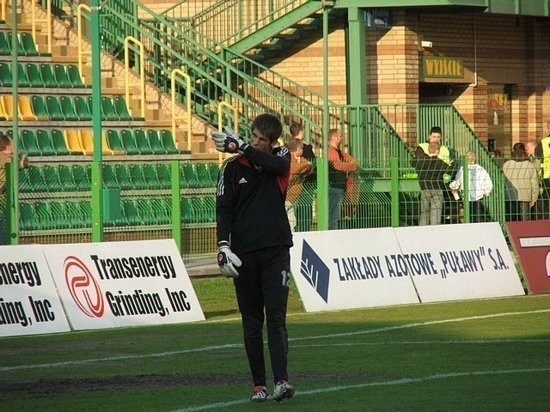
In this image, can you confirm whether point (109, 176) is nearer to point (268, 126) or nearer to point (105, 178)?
point (105, 178)

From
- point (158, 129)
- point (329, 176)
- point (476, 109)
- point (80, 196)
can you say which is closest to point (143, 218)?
point (80, 196)

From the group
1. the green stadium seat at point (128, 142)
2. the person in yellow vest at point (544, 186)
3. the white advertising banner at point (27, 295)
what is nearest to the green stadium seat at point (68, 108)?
the green stadium seat at point (128, 142)

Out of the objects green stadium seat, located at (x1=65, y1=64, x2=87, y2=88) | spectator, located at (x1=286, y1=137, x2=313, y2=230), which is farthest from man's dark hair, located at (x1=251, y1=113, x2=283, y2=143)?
green stadium seat, located at (x1=65, y1=64, x2=87, y2=88)

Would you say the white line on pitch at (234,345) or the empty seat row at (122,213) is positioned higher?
the empty seat row at (122,213)

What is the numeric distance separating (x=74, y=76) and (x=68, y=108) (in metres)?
1.23

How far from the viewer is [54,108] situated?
2766cm

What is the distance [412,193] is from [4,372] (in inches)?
492

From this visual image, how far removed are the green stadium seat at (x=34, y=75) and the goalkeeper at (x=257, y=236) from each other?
17243mm

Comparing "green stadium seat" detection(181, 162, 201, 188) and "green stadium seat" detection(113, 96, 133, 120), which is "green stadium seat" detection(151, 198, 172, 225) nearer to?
"green stadium seat" detection(181, 162, 201, 188)

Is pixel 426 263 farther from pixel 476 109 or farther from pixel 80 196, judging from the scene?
pixel 476 109

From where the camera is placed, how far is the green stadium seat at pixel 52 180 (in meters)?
21.5

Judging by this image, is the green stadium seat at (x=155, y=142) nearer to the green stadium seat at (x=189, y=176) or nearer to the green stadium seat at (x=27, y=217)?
the green stadium seat at (x=189, y=176)

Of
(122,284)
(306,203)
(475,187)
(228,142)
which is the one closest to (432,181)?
(475,187)

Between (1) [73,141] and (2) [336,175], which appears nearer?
(2) [336,175]
